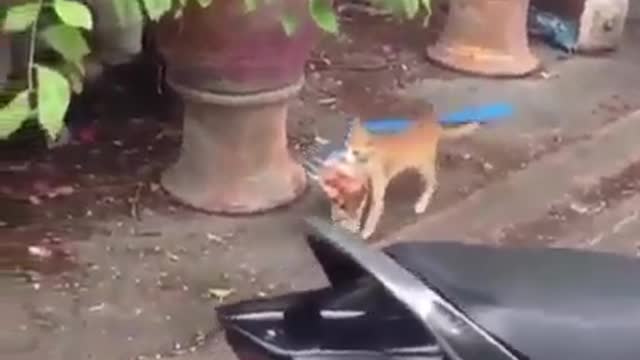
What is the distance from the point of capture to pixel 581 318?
4.73 ft

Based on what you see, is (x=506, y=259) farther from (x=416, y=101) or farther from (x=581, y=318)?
(x=416, y=101)

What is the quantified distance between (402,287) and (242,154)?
8.68 feet

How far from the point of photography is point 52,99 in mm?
2857

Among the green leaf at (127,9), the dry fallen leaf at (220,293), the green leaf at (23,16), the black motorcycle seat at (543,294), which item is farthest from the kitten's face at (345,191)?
the black motorcycle seat at (543,294)

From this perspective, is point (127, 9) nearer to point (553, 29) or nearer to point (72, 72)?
point (72, 72)

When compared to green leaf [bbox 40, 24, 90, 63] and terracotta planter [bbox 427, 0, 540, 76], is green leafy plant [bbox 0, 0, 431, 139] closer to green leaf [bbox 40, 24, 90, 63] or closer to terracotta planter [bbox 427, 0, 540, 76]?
green leaf [bbox 40, 24, 90, 63]

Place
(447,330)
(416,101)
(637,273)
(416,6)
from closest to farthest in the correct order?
(447,330)
(637,273)
(416,6)
(416,101)

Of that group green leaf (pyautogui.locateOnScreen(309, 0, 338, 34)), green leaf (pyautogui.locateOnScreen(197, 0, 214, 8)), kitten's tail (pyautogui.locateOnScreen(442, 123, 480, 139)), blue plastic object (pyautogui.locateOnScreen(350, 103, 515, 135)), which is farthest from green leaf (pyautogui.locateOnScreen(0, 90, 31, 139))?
kitten's tail (pyautogui.locateOnScreen(442, 123, 480, 139))

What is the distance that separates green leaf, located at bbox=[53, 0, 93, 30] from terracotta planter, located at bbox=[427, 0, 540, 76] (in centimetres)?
306

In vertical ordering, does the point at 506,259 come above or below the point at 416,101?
above

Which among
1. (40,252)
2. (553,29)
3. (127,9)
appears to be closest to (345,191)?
(40,252)

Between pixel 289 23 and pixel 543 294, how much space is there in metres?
2.18

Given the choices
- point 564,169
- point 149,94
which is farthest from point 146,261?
point 564,169

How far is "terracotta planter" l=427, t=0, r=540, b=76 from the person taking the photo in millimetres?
5672
